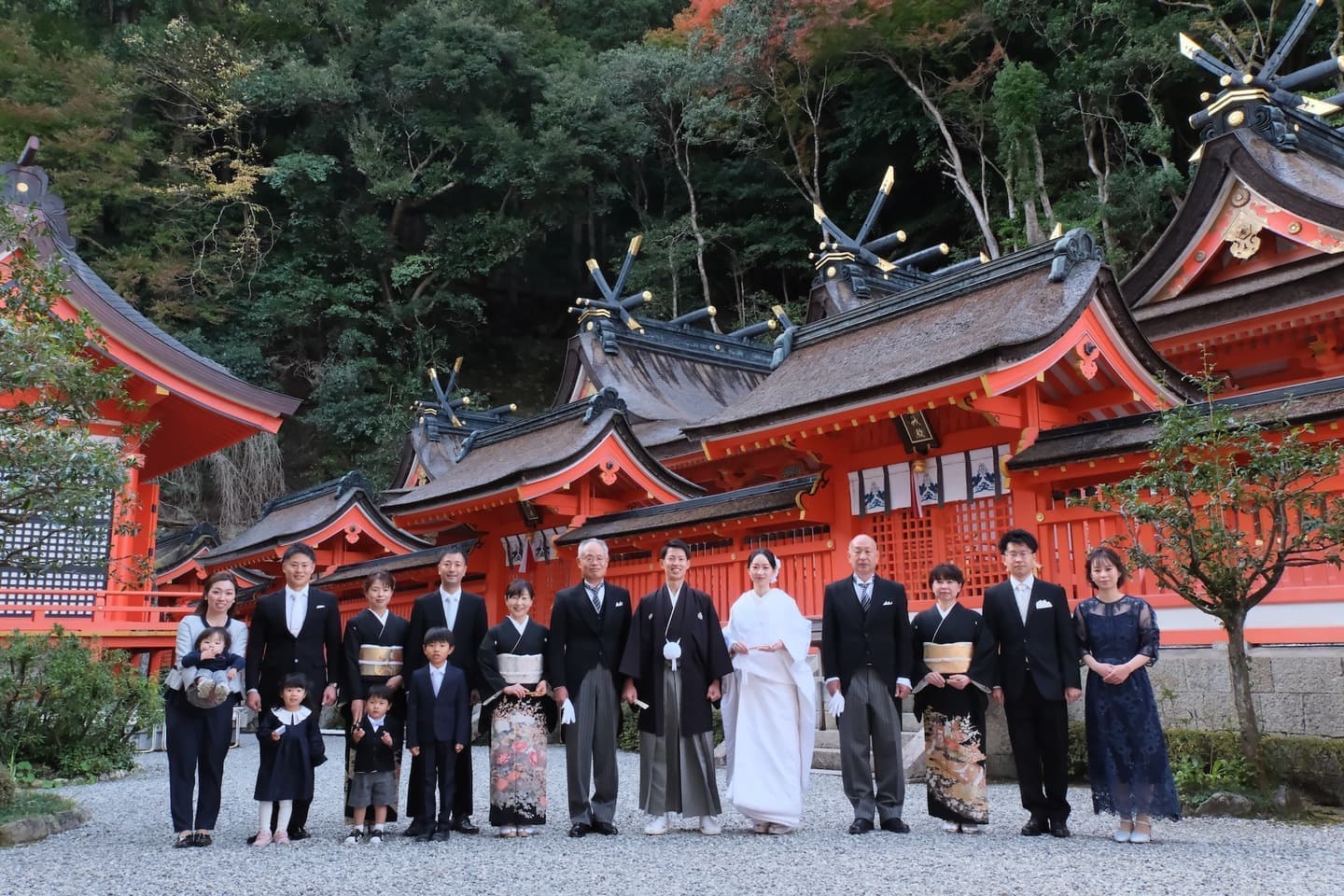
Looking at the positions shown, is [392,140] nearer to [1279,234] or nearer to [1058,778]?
[1279,234]

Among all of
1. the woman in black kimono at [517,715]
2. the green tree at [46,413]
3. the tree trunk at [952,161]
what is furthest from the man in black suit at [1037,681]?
the tree trunk at [952,161]

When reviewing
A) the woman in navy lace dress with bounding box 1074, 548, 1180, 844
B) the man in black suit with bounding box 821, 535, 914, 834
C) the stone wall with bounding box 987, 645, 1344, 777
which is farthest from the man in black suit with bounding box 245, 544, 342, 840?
the stone wall with bounding box 987, 645, 1344, 777

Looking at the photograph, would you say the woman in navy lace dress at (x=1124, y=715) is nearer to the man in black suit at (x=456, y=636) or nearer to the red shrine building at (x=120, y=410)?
the man in black suit at (x=456, y=636)

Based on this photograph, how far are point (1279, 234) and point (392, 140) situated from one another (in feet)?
85.7

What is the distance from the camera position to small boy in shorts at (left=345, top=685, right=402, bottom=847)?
20.3 ft

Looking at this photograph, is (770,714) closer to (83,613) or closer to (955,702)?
(955,702)

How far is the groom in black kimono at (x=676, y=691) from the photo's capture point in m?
6.19

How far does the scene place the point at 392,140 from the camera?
3186 centimetres

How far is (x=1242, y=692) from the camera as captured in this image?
625 cm

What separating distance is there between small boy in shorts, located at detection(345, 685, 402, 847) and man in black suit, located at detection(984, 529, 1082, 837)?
3.54 metres

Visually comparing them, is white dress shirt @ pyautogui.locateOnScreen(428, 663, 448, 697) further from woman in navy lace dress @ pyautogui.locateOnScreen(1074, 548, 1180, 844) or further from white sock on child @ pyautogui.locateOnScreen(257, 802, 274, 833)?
woman in navy lace dress @ pyautogui.locateOnScreen(1074, 548, 1180, 844)

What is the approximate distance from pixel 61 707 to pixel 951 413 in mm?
8268

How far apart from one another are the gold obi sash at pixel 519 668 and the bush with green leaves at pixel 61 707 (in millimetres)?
5185

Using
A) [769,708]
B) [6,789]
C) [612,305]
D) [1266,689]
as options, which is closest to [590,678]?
[769,708]
